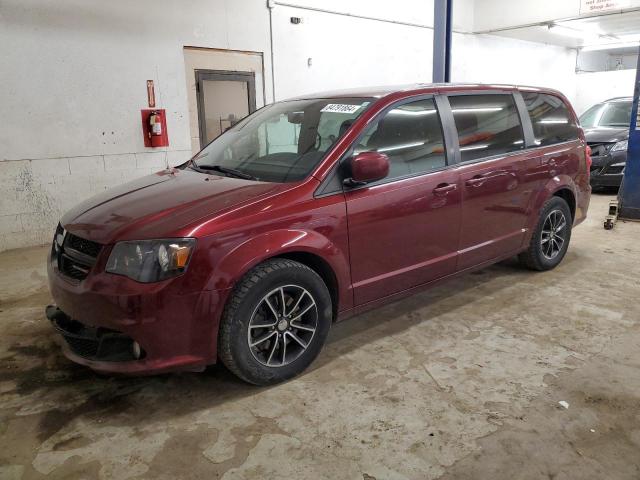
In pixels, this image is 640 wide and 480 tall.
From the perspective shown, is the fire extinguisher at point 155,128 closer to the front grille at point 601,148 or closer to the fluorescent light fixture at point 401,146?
the fluorescent light fixture at point 401,146

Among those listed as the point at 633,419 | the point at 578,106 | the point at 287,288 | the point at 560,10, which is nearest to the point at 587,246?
the point at 633,419

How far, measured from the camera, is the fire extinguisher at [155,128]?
6090 mm

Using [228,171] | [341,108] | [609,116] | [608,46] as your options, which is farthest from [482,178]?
[608,46]

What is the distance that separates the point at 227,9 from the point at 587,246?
5.12 m

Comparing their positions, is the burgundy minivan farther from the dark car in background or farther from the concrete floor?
the dark car in background

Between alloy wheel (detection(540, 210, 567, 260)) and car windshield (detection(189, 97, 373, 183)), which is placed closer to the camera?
car windshield (detection(189, 97, 373, 183))

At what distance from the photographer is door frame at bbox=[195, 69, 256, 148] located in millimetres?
6492

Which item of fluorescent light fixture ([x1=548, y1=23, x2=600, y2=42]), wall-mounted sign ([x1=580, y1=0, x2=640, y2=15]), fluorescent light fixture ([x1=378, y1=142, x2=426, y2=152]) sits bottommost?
fluorescent light fixture ([x1=378, y1=142, x2=426, y2=152])

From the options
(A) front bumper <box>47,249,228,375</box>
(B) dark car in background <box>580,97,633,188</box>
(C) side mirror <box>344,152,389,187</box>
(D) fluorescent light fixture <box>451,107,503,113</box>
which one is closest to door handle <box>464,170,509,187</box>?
(D) fluorescent light fixture <box>451,107,503,113</box>

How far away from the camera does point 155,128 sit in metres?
6.10

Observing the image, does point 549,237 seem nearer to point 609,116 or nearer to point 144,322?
point 144,322

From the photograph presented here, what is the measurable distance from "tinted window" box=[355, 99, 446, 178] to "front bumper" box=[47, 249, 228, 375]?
1.27 meters

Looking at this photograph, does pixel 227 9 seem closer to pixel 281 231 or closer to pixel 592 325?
pixel 281 231

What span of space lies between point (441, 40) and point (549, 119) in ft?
8.38
